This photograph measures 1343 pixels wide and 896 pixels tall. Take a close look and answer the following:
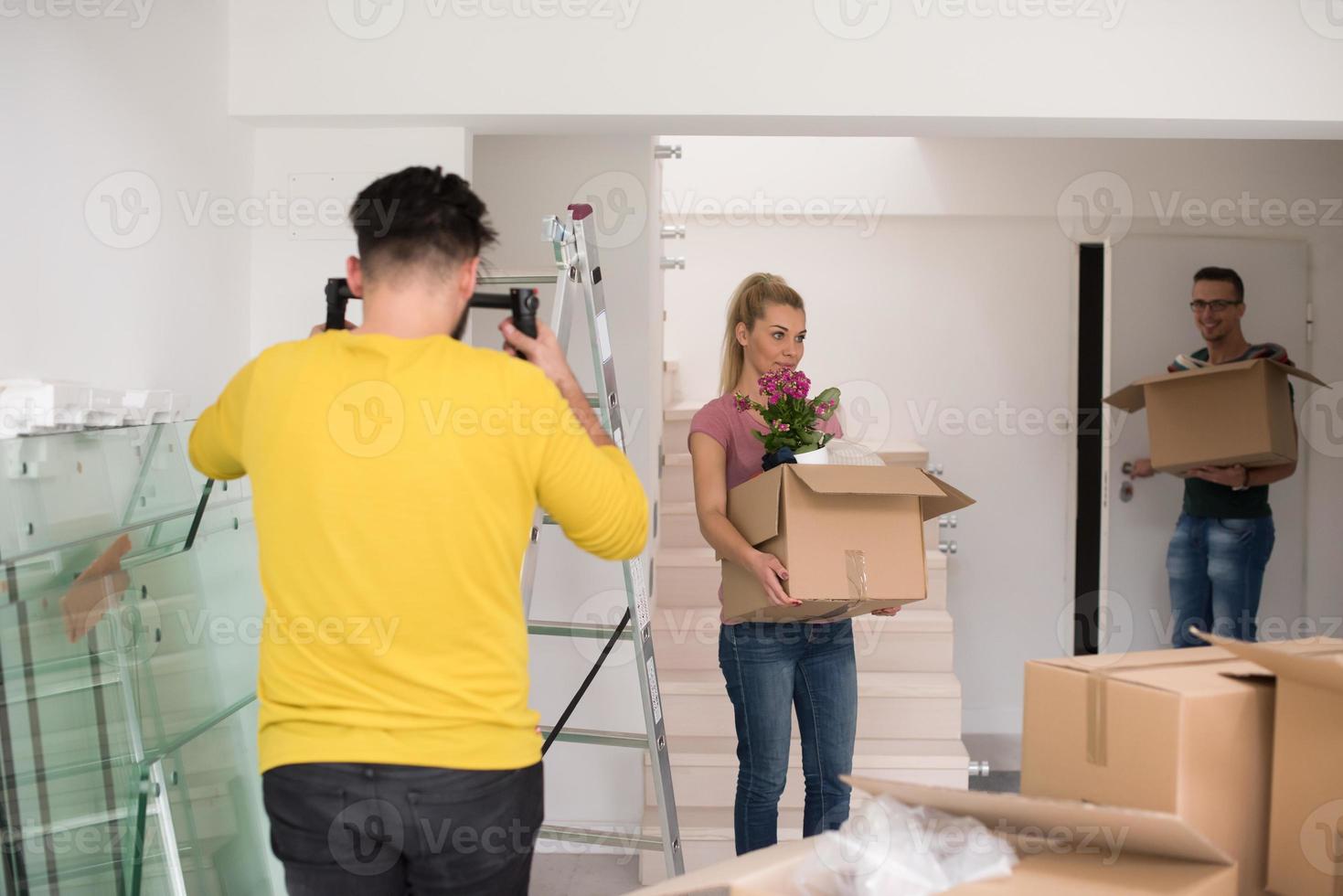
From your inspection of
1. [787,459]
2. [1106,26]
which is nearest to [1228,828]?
[787,459]

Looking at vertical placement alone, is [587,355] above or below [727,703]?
above

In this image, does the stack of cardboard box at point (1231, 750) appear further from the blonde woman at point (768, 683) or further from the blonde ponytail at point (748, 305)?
the blonde ponytail at point (748, 305)

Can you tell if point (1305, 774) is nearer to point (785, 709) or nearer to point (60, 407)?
point (785, 709)

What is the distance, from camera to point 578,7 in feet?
8.32

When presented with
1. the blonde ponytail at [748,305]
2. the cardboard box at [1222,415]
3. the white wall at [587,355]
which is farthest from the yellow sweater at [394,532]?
the cardboard box at [1222,415]

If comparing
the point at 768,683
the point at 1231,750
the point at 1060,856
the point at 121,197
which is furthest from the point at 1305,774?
A: the point at 121,197

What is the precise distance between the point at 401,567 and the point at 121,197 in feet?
4.01

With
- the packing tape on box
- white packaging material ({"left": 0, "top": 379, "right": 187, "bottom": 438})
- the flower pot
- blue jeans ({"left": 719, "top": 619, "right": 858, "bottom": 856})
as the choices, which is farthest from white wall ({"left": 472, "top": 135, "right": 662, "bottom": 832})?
white packaging material ({"left": 0, "top": 379, "right": 187, "bottom": 438})

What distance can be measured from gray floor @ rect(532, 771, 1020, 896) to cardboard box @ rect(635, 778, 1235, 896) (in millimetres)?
1927

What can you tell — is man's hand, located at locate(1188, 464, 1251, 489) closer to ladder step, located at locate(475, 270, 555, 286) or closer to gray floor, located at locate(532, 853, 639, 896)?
gray floor, located at locate(532, 853, 639, 896)

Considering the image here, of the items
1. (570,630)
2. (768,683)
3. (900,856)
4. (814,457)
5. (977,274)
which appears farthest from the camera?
(977,274)

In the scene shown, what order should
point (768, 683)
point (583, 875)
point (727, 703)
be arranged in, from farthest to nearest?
point (727, 703), point (583, 875), point (768, 683)

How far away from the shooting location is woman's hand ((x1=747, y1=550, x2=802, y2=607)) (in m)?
2.11

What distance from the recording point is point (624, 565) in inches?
93.2
